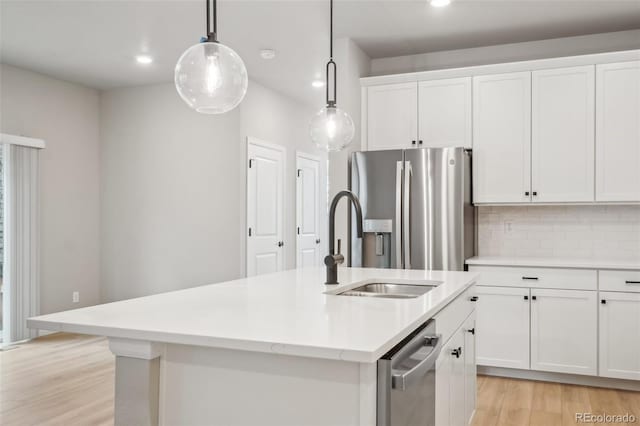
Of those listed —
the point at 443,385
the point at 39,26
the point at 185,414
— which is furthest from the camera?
the point at 39,26

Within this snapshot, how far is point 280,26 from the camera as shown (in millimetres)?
4066

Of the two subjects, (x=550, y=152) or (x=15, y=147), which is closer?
(x=550, y=152)

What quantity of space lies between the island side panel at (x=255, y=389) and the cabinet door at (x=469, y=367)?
1.39 meters

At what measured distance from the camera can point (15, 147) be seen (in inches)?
201

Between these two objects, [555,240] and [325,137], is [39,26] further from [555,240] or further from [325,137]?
[555,240]

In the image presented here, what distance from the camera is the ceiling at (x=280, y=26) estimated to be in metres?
3.66

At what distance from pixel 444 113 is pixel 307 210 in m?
3.01

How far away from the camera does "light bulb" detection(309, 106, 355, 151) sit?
286 centimetres

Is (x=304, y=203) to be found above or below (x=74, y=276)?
above

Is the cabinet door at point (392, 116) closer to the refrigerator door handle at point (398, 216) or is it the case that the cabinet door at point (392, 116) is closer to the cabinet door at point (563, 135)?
the refrigerator door handle at point (398, 216)

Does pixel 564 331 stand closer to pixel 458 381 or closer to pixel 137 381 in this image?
pixel 458 381

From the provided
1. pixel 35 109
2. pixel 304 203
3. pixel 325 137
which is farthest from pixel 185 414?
pixel 304 203

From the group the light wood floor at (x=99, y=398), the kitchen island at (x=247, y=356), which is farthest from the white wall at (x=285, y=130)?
the kitchen island at (x=247, y=356)

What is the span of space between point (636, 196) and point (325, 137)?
2398 millimetres
